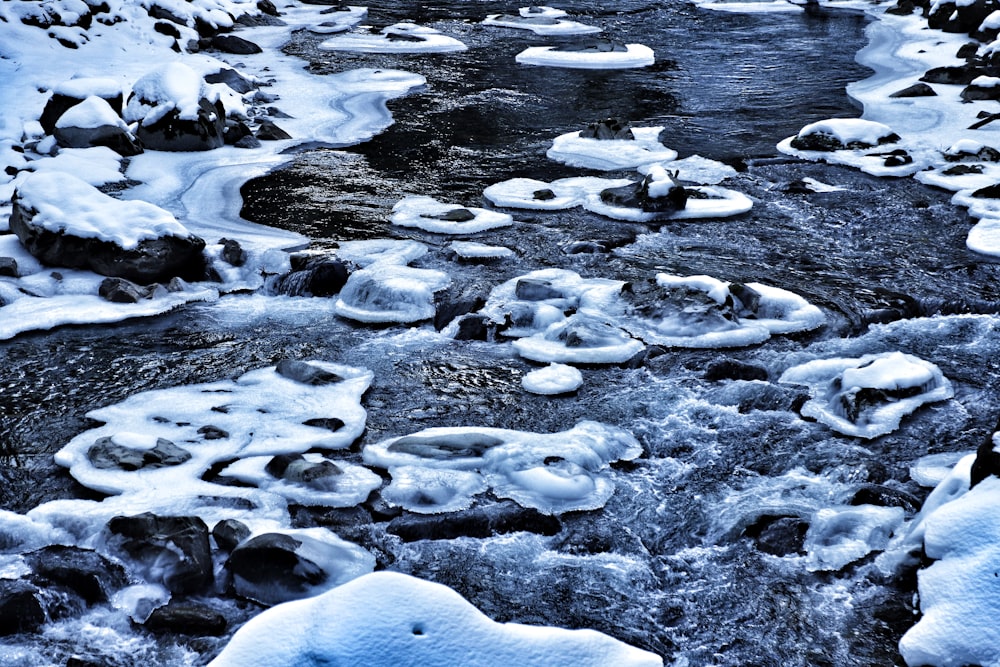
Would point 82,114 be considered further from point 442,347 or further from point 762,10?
point 762,10

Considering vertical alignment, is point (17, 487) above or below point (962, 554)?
below

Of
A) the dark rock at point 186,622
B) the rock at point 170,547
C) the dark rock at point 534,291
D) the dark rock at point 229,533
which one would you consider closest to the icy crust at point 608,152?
the dark rock at point 534,291

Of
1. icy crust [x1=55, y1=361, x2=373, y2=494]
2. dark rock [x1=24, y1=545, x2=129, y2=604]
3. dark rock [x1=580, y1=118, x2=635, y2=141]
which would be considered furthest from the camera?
dark rock [x1=580, y1=118, x2=635, y2=141]

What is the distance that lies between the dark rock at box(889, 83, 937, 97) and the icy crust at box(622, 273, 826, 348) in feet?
23.1

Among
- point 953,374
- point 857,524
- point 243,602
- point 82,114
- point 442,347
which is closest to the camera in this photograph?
point 243,602

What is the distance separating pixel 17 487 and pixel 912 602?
4196mm

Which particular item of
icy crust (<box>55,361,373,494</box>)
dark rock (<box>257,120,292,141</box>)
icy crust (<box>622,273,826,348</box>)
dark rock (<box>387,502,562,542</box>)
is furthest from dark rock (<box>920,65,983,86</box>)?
dark rock (<box>387,502,562,542</box>)

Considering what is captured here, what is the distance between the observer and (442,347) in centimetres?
679

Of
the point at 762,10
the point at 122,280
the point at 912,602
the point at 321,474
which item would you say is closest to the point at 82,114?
the point at 122,280

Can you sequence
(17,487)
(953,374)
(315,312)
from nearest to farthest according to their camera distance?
(17,487), (953,374), (315,312)

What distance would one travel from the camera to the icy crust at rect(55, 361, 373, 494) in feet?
17.3

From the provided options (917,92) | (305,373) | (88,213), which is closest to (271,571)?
(305,373)

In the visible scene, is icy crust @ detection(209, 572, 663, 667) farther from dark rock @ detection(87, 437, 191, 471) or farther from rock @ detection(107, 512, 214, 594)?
dark rock @ detection(87, 437, 191, 471)

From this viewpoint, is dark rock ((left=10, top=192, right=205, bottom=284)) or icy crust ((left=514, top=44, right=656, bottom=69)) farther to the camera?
icy crust ((left=514, top=44, right=656, bottom=69))
